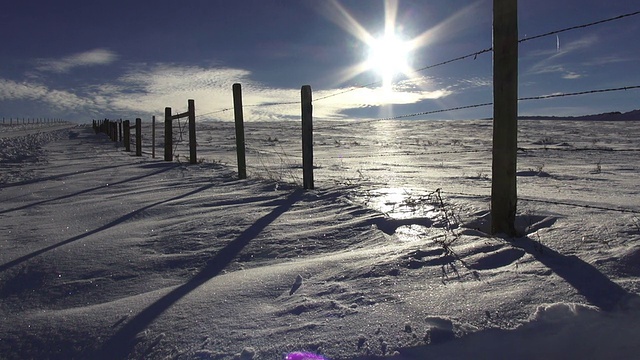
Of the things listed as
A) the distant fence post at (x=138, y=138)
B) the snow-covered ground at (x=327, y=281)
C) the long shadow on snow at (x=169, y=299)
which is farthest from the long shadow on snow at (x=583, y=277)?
the distant fence post at (x=138, y=138)

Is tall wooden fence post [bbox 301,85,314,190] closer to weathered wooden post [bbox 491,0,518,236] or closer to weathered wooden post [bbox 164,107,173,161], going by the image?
weathered wooden post [bbox 491,0,518,236]

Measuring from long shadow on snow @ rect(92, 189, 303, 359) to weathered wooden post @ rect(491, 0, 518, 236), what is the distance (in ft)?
5.78

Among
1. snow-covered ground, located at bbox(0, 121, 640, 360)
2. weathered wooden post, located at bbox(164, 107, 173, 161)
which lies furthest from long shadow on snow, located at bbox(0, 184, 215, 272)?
weathered wooden post, located at bbox(164, 107, 173, 161)

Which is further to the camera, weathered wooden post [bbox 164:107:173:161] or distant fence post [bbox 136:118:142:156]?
distant fence post [bbox 136:118:142:156]

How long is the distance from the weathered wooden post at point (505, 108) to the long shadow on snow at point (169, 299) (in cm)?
176

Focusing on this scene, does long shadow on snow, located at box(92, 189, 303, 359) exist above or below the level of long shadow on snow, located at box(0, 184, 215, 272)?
below

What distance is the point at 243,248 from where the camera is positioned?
9.07 ft

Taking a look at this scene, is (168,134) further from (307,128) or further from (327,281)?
(327,281)

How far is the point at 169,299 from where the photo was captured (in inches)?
78.2

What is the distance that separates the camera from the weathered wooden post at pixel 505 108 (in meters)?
2.63

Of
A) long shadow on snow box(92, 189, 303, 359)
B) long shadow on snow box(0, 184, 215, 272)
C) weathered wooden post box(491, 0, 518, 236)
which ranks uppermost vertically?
weathered wooden post box(491, 0, 518, 236)

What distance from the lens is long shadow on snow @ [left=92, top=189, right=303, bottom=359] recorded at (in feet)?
5.24

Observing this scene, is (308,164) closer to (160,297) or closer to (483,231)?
(483,231)

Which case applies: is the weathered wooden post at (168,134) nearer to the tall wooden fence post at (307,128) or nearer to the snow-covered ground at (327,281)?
the tall wooden fence post at (307,128)
